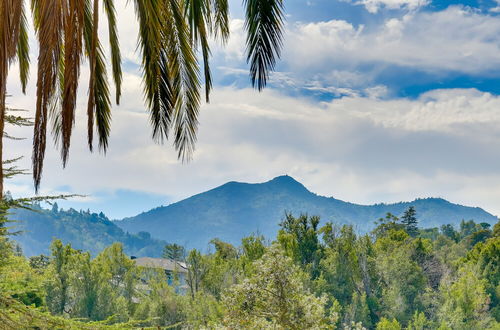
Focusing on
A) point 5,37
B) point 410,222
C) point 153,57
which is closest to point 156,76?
point 153,57

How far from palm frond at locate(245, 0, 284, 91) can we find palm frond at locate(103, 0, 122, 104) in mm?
962

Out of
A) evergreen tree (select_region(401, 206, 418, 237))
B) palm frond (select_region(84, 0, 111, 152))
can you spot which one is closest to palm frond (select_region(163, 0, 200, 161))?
palm frond (select_region(84, 0, 111, 152))

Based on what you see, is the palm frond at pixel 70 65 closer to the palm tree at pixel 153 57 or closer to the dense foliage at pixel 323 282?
the palm tree at pixel 153 57

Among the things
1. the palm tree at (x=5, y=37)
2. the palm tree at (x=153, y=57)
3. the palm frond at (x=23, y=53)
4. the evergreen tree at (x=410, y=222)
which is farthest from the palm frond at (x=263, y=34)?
the evergreen tree at (x=410, y=222)

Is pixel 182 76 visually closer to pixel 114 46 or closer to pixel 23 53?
pixel 114 46

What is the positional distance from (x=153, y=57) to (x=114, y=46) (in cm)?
51

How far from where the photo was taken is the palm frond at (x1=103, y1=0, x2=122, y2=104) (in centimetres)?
364

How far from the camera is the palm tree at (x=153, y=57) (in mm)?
2689

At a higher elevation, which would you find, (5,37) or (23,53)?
(23,53)

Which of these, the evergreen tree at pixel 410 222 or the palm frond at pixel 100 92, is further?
the evergreen tree at pixel 410 222

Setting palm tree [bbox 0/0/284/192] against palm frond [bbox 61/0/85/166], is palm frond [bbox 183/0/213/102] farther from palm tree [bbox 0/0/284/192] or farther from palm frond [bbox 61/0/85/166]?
palm frond [bbox 61/0/85/166]

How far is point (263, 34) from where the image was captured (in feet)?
10.5

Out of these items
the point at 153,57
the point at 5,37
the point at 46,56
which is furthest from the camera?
the point at 153,57

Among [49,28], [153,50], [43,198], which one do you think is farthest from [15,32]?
[43,198]
